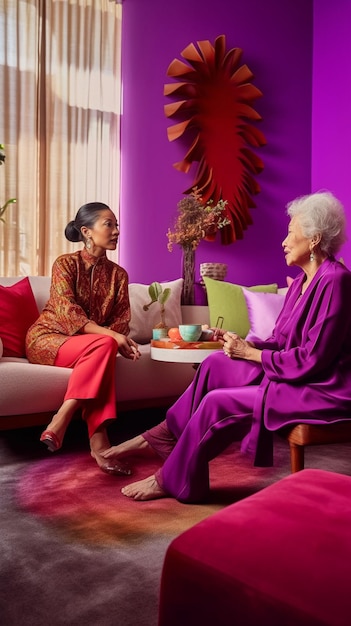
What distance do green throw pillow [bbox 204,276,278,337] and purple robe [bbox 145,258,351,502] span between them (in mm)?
1653

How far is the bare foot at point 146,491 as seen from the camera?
2186 millimetres

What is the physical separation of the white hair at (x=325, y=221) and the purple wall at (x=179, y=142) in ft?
7.35

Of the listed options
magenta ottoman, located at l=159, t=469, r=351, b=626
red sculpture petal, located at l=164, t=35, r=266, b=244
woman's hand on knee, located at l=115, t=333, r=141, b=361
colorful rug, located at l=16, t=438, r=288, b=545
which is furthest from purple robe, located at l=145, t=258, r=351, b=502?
red sculpture petal, located at l=164, t=35, r=266, b=244

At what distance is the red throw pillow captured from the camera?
305 cm

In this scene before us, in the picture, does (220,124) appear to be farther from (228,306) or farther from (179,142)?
(228,306)

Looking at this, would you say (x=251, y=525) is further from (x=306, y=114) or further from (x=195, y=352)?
(x=306, y=114)

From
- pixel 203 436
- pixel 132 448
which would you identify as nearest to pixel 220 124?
pixel 132 448

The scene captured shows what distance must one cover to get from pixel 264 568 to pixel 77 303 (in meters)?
2.34

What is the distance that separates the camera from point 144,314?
3748mm

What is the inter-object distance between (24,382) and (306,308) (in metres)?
1.32

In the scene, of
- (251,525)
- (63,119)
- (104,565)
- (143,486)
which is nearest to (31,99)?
(63,119)

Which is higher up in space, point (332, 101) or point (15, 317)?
point (332, 101)

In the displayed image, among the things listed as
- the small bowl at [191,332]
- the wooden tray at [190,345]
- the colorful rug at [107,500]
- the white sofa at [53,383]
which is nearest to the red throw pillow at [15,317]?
the white sofa at [53,383]

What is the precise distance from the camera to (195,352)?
2467mm
